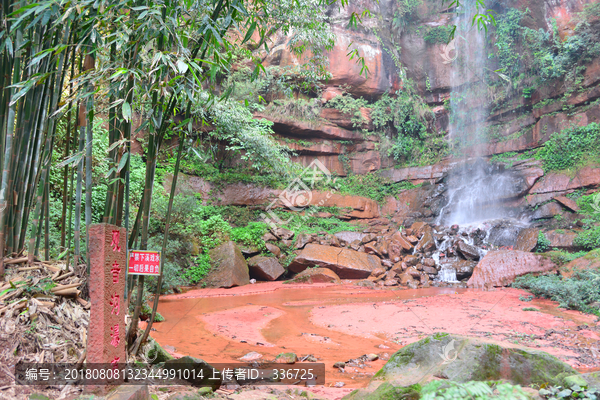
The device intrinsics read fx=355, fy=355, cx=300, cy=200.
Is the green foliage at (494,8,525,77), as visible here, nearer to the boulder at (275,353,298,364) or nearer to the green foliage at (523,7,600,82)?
the green foliage at (523,7,600,82)

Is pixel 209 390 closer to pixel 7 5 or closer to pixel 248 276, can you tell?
pixel 7 5

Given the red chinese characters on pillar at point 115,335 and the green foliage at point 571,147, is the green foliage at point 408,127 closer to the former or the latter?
the green foliage at point 571,147

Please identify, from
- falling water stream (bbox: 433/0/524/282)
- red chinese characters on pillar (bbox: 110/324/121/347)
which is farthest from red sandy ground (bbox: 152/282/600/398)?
falling water stream (bbox: 433/0/524/282)

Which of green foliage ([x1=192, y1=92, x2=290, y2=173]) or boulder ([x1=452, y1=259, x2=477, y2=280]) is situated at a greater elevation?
green foliage ([x1=192, y1=92, x2=290, y2=173])

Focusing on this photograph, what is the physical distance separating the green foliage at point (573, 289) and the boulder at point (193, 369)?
588cm

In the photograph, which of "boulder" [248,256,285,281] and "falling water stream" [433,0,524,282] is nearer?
"boulder" [248,256,285,281]

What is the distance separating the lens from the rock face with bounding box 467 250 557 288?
7863mm

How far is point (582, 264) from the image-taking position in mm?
7129

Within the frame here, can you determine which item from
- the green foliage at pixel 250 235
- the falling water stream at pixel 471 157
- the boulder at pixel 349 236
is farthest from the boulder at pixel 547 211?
the green foliage at pixel 250 235

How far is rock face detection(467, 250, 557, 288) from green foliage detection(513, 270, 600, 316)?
583 mm

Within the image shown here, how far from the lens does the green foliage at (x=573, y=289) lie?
577 centimetres

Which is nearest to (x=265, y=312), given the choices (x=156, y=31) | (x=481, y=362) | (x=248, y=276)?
(x=248, y=276)

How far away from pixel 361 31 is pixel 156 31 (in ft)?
49.1
